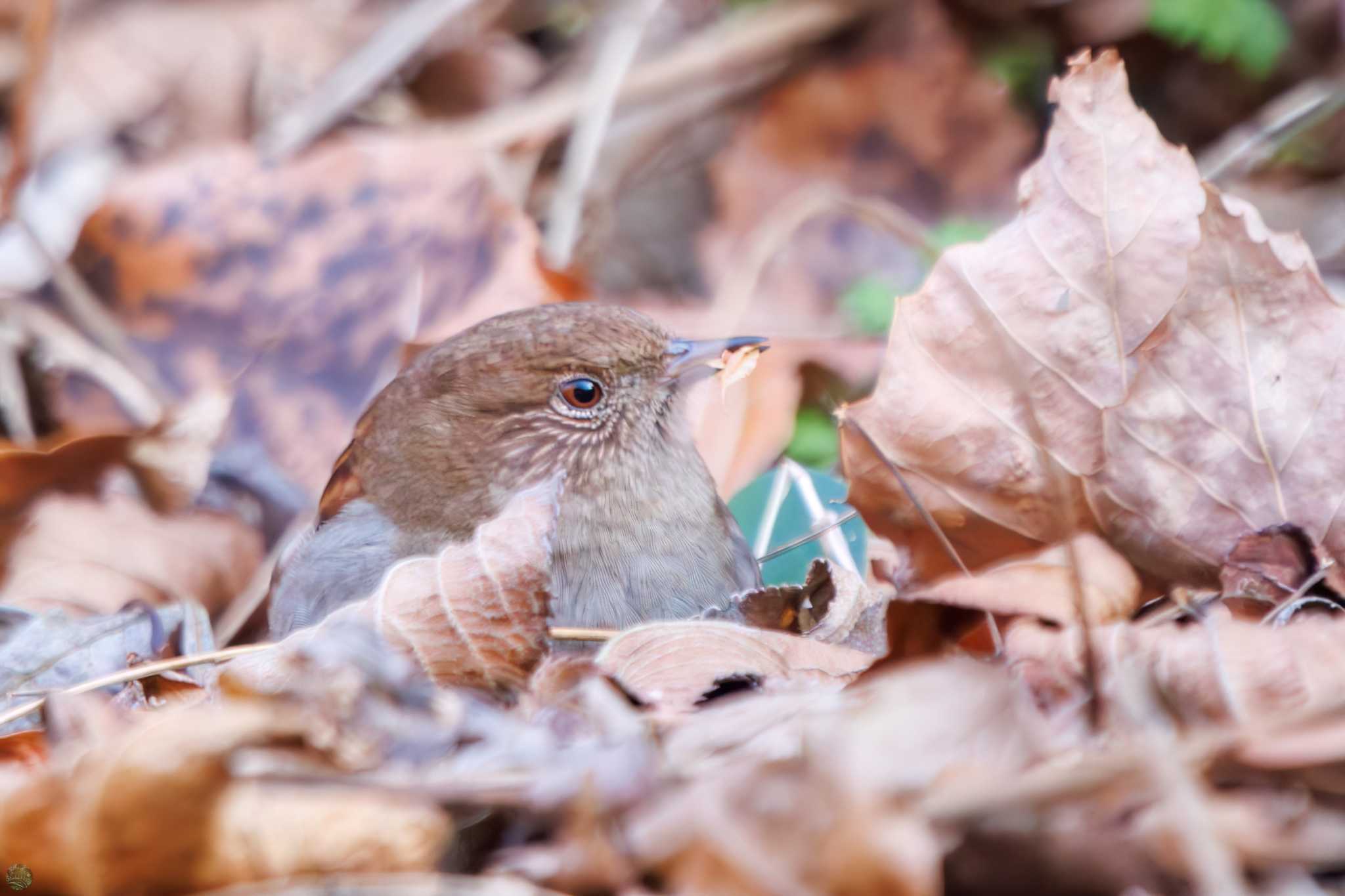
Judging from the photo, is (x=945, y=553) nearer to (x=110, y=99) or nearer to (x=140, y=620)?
(x=140, y=620)

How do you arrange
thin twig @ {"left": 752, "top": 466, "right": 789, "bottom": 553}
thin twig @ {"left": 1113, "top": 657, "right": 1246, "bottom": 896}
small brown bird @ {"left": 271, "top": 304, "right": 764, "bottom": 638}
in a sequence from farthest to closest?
thin twig @ {"left": 752, "top": 466, "right": 789, "bottom": 553}
small brown bird @ {"left": 271, "top": 304, "right": 764, "bottom": 638}
thin twig @ {"left": 1113, "top": 657, "right": 1246, "bottom": 896}

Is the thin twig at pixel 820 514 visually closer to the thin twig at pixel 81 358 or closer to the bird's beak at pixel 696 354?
the bird's beak at pixel 696 354

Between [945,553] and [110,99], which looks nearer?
[945,553]

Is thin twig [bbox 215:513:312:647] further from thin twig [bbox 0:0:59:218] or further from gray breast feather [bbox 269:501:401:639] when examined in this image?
thin twig [bbox 0:0:59:218]

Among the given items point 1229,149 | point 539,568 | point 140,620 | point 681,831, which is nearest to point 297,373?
point 140,620

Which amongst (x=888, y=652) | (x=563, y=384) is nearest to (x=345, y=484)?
(x=563, y=384)

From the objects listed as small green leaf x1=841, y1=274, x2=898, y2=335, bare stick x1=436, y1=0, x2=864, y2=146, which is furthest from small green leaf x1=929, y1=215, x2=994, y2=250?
bare stick x1=436, y1=0, x2=864, y2=146

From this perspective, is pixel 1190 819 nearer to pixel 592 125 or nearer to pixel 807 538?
pixel 807 538
